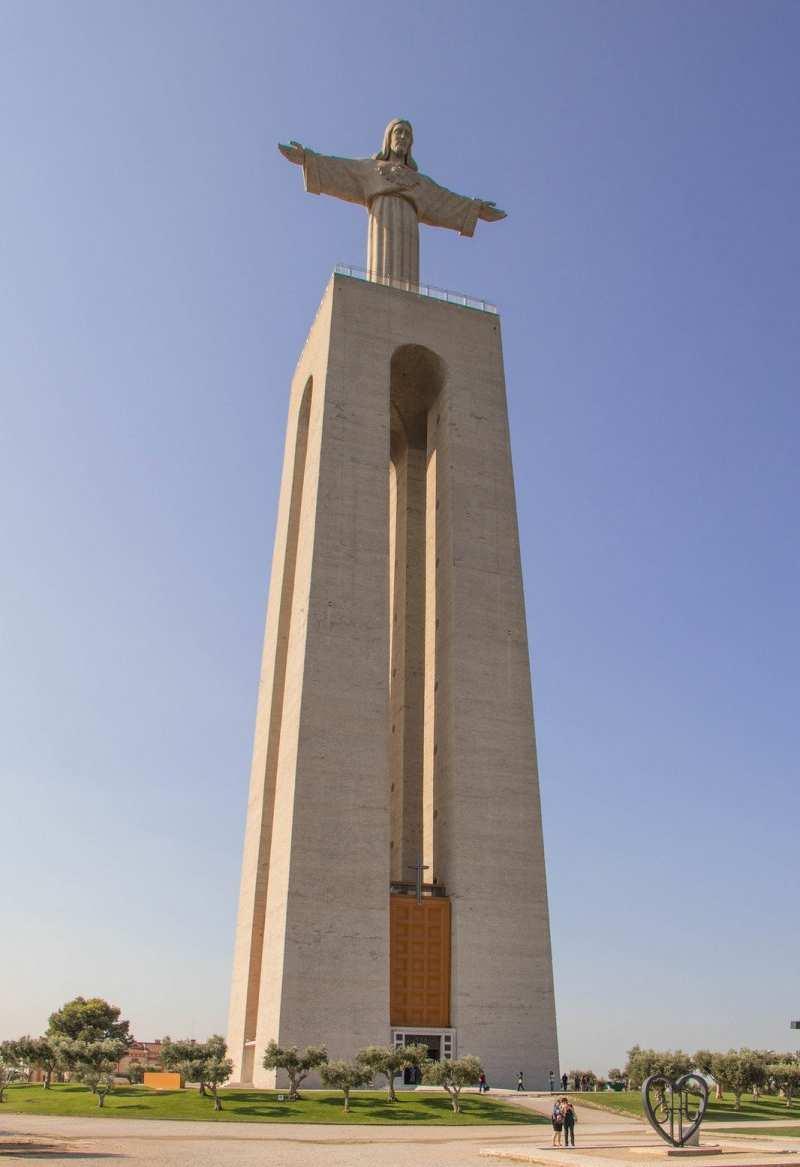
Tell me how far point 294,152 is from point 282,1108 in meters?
35.7

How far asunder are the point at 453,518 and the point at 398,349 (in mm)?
7271

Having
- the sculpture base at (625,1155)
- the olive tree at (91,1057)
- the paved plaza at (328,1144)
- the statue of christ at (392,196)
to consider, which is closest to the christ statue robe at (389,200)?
the statue of christ at (392,196)

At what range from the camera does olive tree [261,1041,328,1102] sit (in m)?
26.5

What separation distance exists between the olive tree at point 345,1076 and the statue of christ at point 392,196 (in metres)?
29.2

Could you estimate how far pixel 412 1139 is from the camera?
64.6ft

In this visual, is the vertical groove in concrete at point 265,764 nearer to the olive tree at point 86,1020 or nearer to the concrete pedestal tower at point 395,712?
the concrete pedestal tower at point 395,712

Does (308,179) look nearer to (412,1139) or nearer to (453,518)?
(453,518)

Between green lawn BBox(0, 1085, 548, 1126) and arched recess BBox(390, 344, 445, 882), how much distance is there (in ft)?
30.9

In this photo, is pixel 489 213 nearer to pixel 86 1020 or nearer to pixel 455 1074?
pixel 455 1074

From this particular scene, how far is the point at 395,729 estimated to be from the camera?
40125mm

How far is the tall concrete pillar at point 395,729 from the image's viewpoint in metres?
31.1

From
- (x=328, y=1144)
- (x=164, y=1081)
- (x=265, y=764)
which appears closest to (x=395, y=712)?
(x=265, y=764)

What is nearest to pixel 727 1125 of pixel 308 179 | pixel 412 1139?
pixel 412 1139

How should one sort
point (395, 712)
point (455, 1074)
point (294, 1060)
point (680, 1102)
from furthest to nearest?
1. point (395, 712)
2. point (294, 1060)
3. point (455, 1074)
4. point (680, 1102)
